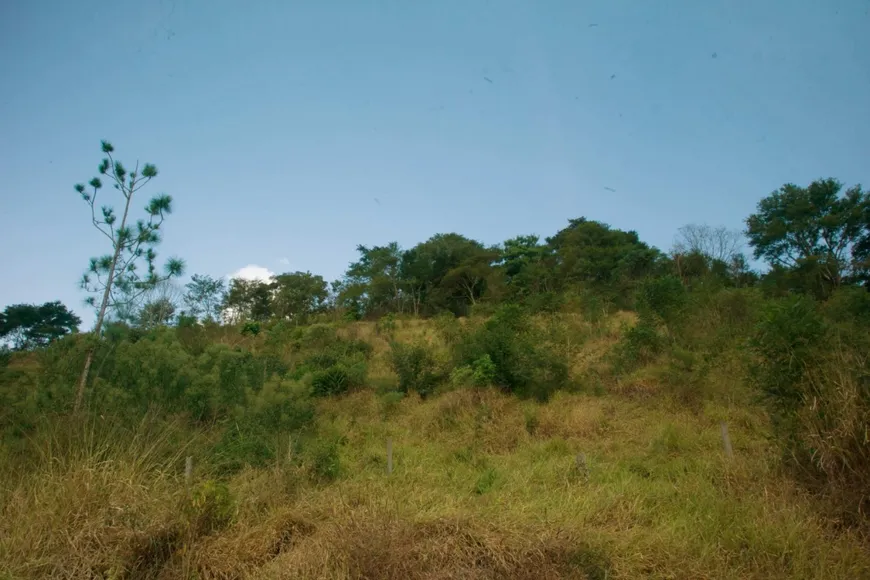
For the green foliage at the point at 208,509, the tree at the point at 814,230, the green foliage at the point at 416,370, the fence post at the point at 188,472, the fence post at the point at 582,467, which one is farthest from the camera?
the tree at the point at 814,230

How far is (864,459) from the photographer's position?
4.90m

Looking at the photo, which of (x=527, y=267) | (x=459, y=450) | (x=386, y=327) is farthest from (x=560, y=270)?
(x=459, y=450)

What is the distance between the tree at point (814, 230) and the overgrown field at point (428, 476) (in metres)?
13.4

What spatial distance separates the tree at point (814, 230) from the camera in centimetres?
2062

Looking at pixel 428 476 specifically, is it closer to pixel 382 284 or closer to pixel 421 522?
pixel 421 522

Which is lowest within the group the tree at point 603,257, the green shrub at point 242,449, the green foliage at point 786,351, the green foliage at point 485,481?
the green foliage at point 485,481

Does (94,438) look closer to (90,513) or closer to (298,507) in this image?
(90,513)

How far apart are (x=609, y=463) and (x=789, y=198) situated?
23.0m

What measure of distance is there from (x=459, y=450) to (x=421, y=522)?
4.20 metres

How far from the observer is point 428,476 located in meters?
7.27

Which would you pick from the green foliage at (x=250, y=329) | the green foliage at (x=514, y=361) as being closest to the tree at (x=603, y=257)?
the green foliage at (x=514, y=361)

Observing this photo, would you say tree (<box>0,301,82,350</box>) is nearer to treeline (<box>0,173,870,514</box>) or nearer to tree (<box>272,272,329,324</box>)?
treeline (<box>0,173,870,514</box>)

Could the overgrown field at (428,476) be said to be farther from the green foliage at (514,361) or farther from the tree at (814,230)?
the tree at (814,230)

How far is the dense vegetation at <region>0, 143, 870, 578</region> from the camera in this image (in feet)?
13.9
